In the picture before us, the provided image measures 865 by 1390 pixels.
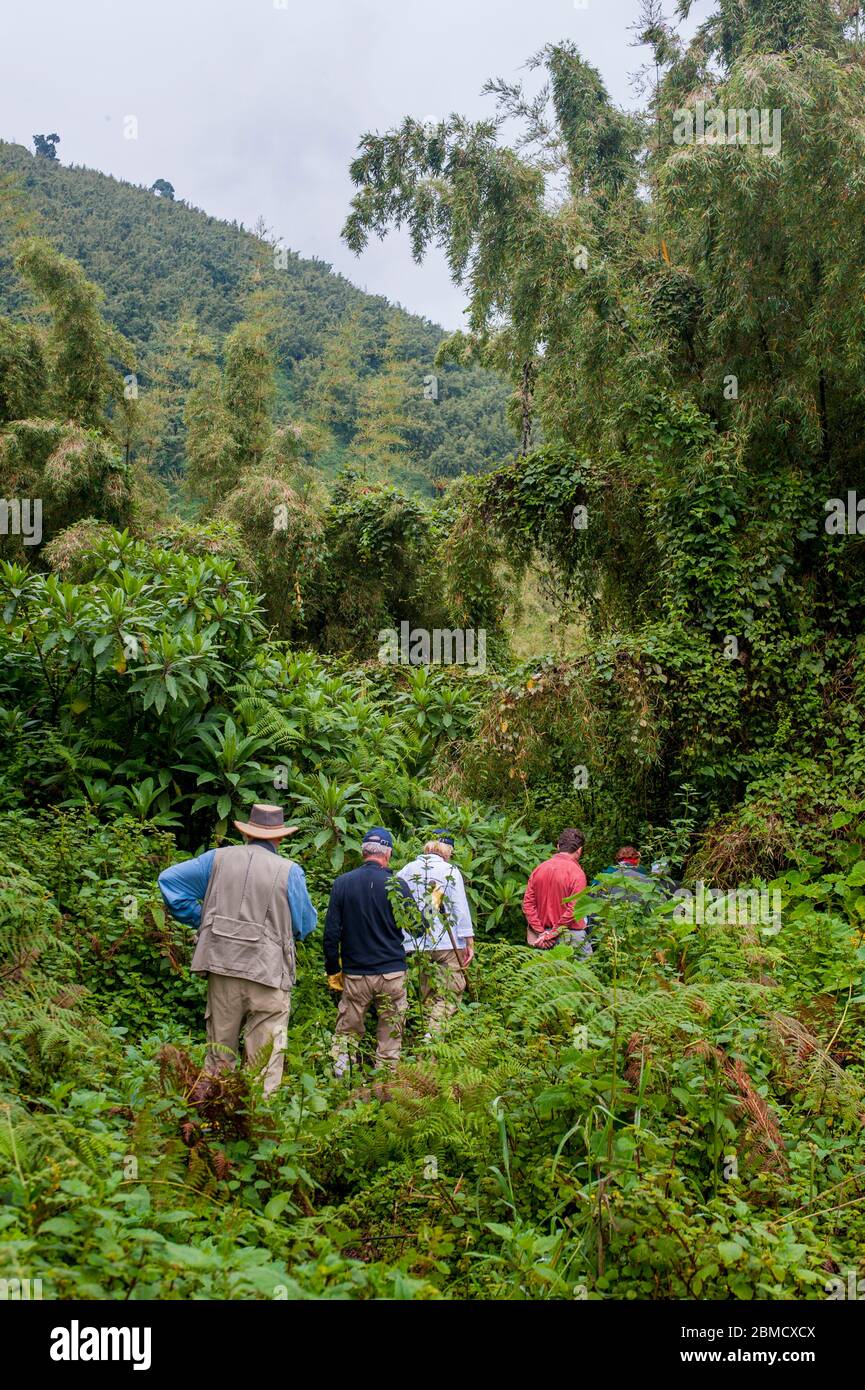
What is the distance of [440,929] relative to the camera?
19.6ft

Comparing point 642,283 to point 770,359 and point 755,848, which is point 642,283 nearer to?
point 770,359

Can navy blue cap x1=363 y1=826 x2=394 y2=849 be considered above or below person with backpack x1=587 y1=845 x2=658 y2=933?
above

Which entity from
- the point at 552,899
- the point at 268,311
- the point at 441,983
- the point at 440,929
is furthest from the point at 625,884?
the point at 268,311

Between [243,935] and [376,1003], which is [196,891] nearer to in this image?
[243,935]

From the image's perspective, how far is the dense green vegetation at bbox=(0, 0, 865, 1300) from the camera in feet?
10.7

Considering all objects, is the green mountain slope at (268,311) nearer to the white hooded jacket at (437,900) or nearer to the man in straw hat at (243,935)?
the white hooded jacket at (437,900)

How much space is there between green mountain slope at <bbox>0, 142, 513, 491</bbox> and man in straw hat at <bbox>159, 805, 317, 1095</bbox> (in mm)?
19764

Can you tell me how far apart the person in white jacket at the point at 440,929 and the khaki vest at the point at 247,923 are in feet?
3.00

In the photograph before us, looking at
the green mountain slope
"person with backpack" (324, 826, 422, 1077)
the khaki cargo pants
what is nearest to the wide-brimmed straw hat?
"person with backpack" (324, 826, 422, 1077)

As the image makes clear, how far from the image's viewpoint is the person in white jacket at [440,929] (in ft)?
17.9

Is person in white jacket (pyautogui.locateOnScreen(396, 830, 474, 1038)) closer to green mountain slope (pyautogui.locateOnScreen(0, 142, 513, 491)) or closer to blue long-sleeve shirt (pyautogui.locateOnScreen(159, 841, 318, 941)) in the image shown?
blue long-sleeve shirt (pyautogui.locateOnScreen(159, 841, 318, 941))

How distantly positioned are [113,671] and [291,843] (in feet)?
5.97

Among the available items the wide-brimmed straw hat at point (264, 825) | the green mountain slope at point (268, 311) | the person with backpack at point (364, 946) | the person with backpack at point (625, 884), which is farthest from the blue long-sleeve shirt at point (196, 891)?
the green mountain slope at point (268, 311)

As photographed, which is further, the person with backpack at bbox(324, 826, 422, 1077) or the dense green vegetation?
the person with backpack at bbox(324, 826, 422, 1077)
